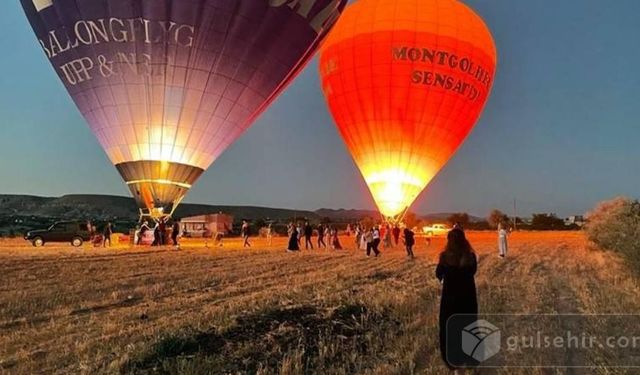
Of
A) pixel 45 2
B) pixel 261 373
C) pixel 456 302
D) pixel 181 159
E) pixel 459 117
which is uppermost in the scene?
pixel 45 2

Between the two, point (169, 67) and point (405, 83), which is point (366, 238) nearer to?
point (405, 83)

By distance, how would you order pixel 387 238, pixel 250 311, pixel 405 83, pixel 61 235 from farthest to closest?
pixel 61 235, pixel 387 238, pixel 405 83, pixel 250 311

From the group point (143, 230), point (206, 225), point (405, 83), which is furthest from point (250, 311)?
point (206, 225)

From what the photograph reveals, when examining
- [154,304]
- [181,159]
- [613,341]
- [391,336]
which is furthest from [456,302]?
[181,159]

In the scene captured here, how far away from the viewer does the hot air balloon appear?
19781 mm

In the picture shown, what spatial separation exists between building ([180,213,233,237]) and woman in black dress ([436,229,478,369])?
42.8 meters

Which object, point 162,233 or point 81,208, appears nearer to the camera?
point 162,233

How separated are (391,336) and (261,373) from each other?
2159 mm

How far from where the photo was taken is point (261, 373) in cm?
542

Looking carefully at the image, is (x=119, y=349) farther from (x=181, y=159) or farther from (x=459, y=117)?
(x=459, y=117)

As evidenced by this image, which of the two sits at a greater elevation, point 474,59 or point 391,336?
point 474,59

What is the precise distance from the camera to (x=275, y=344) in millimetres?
6570

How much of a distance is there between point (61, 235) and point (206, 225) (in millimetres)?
20738

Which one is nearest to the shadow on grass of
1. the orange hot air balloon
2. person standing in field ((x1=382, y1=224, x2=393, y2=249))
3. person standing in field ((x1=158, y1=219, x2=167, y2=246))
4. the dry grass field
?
the dry grass field
